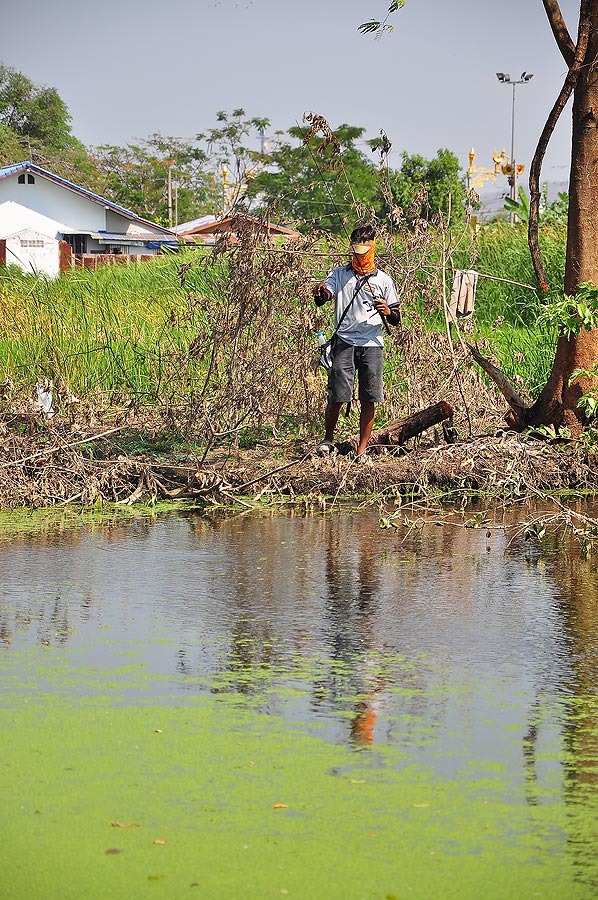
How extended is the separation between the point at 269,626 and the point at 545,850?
2372mm

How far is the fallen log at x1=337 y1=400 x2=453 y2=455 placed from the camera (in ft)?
31.1

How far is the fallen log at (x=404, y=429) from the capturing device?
9.48 meters

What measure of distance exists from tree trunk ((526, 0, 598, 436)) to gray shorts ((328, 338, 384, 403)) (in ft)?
5.43

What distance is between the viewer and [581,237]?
9891 millimetres

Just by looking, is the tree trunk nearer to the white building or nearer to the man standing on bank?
the man standing on bank

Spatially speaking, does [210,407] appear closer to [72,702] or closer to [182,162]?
[72,702]

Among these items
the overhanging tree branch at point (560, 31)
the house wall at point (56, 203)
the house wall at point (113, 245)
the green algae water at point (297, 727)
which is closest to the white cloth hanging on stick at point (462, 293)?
the overhanging tree branch at point (560, 31)

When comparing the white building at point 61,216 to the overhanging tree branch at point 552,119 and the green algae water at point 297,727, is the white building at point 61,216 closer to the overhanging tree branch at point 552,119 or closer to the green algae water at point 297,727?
the overhanging tree branch at point 552,119

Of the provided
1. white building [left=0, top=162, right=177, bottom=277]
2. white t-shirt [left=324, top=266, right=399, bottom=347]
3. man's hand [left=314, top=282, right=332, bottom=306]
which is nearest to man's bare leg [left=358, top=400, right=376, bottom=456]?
white t-shirt [left=324, top=266, right=399, bottom=347]

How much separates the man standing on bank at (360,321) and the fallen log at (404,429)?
0.25 m

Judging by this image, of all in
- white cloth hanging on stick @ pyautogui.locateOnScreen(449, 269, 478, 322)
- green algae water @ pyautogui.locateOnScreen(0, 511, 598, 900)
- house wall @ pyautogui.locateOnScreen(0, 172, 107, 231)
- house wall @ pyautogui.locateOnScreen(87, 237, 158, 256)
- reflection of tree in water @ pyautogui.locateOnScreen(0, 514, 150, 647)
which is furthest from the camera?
house wall @ pyautogui.locateOnScreen(87, 237, 158, 256)

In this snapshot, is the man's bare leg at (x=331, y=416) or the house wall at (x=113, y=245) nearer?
the man's bare leg at (x=331, y=416)

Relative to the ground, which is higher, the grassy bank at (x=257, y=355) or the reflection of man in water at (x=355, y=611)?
the grassy bank at (x=257, y=355)

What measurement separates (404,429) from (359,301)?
3.96ft
